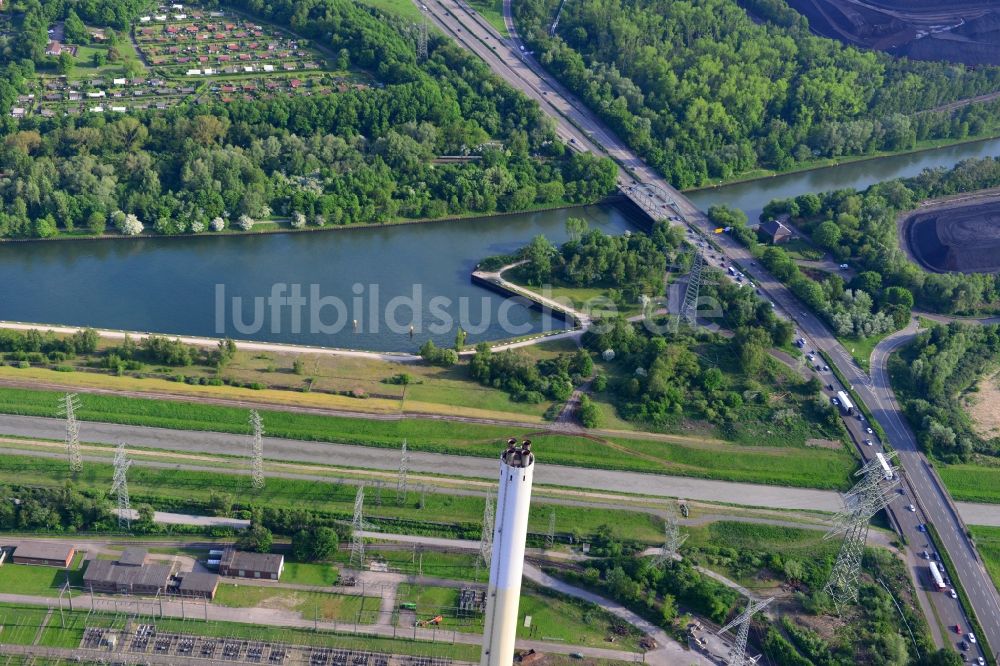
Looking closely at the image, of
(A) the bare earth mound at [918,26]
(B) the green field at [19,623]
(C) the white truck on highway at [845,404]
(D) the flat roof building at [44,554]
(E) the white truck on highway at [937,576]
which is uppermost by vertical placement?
(A) the bare earth mound at [918,26]

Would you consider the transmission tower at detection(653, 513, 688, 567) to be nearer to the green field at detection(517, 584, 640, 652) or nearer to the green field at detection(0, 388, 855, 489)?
the green field at detection(517, 584, 640, 652)

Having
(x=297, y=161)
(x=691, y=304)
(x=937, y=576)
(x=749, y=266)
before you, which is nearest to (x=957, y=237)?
(x=749, y=266)

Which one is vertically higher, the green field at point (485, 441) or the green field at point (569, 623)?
the green field at point (485, 441)

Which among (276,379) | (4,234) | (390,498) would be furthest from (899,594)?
(4,234)

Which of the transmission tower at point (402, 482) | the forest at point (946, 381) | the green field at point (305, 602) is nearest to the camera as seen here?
the green field at point (305, 602)

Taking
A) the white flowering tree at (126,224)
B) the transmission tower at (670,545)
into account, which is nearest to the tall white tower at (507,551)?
the transmission tower at (670,545)

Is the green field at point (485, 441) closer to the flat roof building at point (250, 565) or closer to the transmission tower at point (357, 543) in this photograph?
the transmission tower at point (357, 543)

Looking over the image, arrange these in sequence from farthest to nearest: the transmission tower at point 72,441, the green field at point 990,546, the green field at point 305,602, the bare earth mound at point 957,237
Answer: the bare earth mound at point 957,237
the green field at point 990,546
the transmission tower at point 72,441
the green field at point 305,602

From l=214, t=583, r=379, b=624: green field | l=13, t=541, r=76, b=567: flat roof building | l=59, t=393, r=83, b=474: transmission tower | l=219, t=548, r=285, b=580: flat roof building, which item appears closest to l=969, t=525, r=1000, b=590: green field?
l=214, t=583, r=379, b=624: green field
